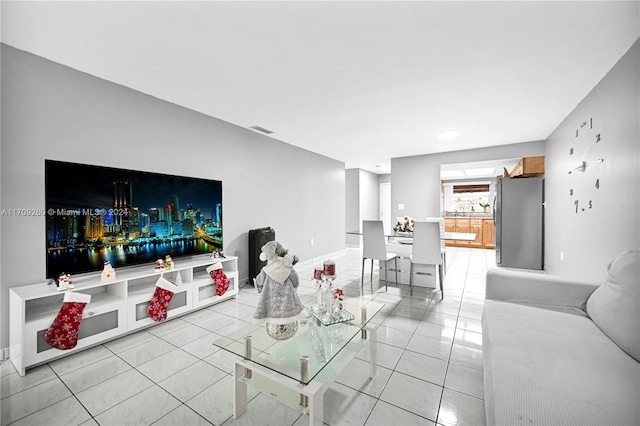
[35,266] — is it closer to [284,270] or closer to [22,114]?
[22,114]

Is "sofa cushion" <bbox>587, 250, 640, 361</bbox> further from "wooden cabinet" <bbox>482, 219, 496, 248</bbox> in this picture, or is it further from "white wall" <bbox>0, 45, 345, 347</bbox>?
"wooden cabinet" <bbox>482, 219, 496, 248</bbox>

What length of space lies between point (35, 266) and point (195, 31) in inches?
87.7

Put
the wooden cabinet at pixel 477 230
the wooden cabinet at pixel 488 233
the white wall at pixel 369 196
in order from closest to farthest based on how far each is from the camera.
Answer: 1. the wooden cabinet at pixel 488 233
2. the wooden cabinet at pixel 477 230
3. the white wall at pixel 369 196

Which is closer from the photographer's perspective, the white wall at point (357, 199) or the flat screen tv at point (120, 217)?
the flat screen tv at point (120, 217)

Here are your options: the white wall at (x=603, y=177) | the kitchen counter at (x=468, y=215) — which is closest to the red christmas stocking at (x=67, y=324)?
the white wall at (x=603, y=177)

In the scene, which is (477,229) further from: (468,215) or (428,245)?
(428,245)

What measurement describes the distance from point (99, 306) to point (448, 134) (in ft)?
16.1

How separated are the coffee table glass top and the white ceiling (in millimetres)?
2023

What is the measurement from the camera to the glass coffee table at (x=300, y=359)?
1.28 m

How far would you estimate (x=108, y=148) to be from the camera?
262cm

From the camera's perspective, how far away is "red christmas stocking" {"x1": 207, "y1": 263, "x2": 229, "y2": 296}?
10.4ft

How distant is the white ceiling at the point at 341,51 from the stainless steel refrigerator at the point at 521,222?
190 centimetres

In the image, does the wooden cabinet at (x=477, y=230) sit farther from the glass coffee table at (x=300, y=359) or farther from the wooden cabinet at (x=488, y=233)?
the glass coffee table at (x=300, y=359)

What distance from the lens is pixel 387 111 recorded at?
3447mm
